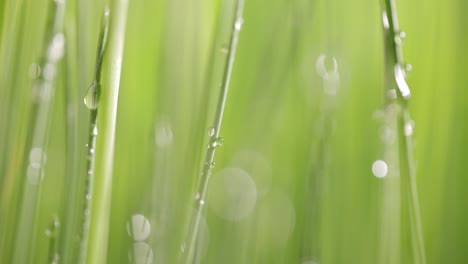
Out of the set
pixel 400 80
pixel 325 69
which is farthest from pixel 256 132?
pixel 400 80

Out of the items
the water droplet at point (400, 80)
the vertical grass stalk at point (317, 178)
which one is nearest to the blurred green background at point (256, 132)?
the vertical grass stalk at point (317, 178)

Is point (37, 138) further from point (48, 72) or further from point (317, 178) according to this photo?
point (317, 178)

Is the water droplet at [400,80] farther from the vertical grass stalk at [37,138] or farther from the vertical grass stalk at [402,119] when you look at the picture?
the vertical grass stalk at [37,138]

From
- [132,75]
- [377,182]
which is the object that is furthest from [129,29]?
[377,182]

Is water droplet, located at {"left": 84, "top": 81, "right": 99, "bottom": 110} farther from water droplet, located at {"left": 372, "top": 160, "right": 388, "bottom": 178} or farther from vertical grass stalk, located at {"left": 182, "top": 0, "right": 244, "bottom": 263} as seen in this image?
water droplet, located at {"left": 372, "top": 160, "right": 388, "bottom": 178}

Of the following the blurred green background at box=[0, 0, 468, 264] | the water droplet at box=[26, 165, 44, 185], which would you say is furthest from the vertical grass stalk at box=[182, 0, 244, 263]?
the water droplet at box=[26, 165, 44, 185]

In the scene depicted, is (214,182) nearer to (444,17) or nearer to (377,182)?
(377,182)
